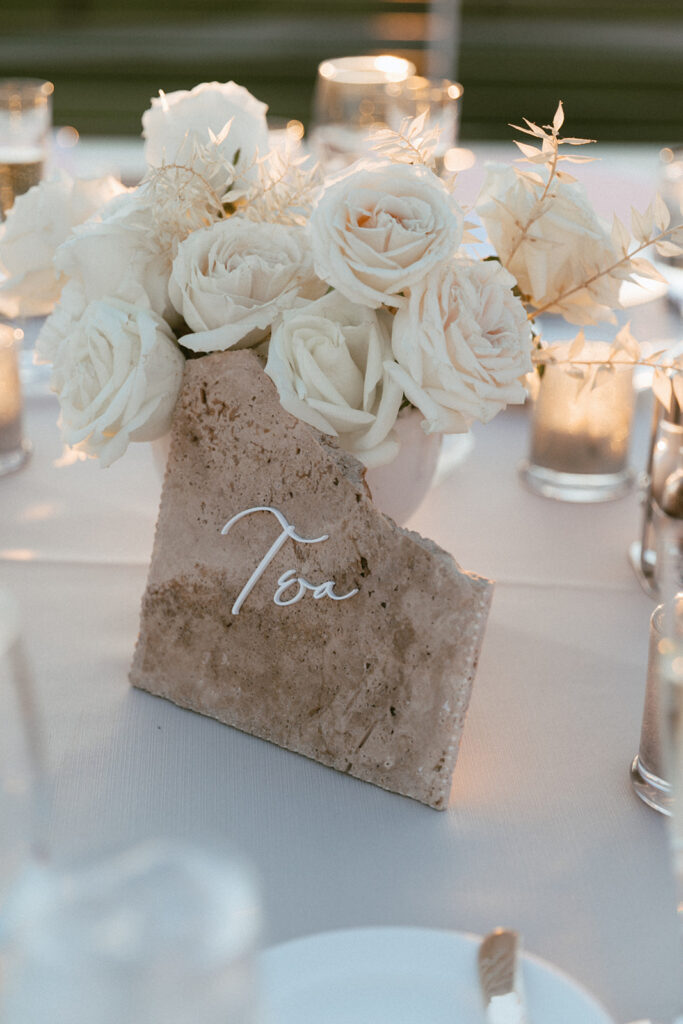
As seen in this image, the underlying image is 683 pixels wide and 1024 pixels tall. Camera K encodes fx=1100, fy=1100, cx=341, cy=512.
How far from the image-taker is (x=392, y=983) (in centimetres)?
56

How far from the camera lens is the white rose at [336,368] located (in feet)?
2.49

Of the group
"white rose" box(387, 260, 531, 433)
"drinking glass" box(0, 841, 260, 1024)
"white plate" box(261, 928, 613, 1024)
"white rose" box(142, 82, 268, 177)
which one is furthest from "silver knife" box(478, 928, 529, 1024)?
"white rose" box(142, 82, 268, 177)

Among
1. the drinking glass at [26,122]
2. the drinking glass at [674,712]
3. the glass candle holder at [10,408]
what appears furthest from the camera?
the drinking glass at [26,122]

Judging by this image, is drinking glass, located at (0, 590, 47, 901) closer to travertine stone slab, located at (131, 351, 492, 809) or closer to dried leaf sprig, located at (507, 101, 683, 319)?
travertine stone slab, located at (131, 351, 492, 809)

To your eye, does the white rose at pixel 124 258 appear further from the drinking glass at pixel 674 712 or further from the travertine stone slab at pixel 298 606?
the drinking glass at pixel 674 712

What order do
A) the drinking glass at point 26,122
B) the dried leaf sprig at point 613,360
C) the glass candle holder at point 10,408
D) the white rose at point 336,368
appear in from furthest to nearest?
the drinking glass at point 26,122
the glass candle holder at point 10,408
the dried leaf sprig at point 613,360
the white rose at point 336,368

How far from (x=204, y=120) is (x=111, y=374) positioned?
9.7 inches

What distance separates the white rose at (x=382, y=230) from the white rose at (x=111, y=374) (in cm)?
14

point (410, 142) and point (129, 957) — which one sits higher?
point (410, 142)

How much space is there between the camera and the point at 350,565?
30.7 inches

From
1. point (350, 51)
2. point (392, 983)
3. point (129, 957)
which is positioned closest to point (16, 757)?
point (129, 957)

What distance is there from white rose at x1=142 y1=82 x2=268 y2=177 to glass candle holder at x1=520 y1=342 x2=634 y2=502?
420mm

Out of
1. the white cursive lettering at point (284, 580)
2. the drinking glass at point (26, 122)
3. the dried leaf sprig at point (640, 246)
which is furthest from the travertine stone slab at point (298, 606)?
the drinking glass at point (26, 122)

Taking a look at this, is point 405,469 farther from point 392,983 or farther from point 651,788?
point 392,983
